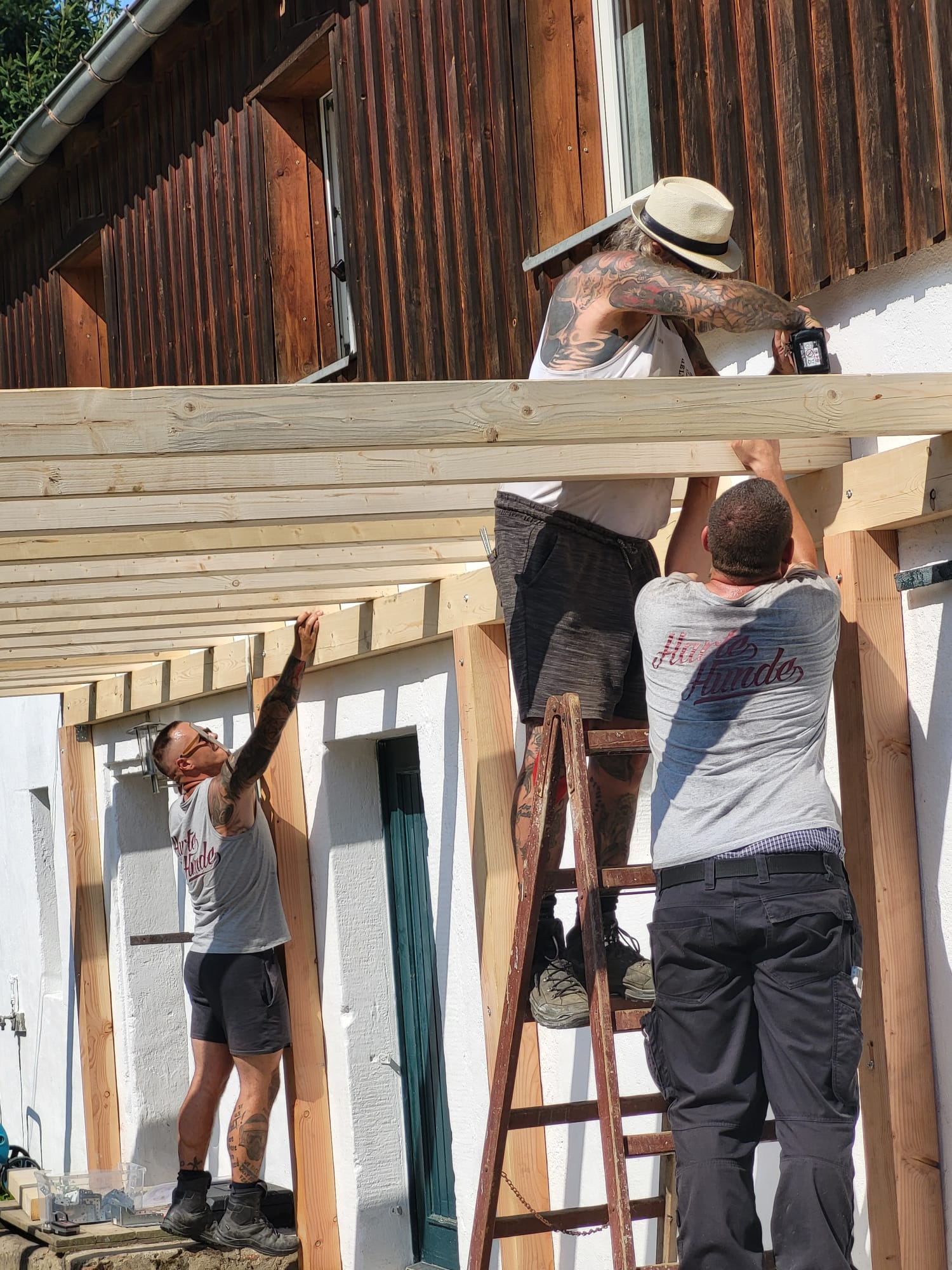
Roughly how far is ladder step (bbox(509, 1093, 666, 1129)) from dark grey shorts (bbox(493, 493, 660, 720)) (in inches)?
39.4

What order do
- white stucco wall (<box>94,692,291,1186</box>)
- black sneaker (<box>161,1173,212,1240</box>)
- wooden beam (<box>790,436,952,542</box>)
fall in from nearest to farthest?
wooden beam (<box>790,436,952,542</box>)
black sneaker (<box>161,1173,212,1240</box>)
white stucco wall (<box>94,692,291,1186</box>)

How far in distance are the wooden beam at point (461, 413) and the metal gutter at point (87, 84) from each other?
6731 mm

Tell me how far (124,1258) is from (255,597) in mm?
3358

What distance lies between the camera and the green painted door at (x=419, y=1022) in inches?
295

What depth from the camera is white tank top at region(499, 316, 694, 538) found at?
439 cm

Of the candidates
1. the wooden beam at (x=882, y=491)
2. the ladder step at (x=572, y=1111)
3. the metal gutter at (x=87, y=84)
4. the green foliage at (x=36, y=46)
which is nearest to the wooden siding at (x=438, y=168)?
the metal gutter at (x=87, y=84)

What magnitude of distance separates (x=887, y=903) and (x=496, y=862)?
1.97 m

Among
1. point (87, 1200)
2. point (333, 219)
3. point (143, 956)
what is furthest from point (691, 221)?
point (143, 956)

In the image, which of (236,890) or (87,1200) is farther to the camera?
(87,1200)

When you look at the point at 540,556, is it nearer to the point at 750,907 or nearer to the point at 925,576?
the point at 925,576

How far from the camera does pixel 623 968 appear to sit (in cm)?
434

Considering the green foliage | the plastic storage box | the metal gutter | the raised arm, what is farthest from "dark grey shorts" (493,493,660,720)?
the green foliage

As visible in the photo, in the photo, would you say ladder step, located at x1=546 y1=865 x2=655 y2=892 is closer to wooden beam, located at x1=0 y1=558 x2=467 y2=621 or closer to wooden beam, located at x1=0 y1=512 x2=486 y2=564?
wooden beam, located at x1=0 y1=512 x2=486 y2=564

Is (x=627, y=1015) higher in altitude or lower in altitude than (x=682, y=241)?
lower
